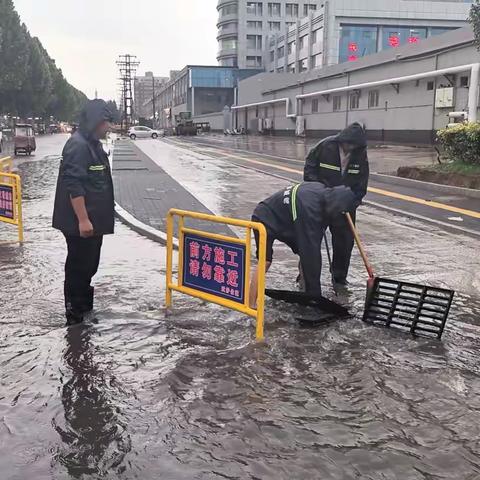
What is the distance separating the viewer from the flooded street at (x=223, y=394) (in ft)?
9.55

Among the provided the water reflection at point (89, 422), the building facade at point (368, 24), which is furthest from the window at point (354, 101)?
the water reflection at point (89, 422)

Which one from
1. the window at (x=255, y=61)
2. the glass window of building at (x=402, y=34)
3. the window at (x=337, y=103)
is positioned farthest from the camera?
the window at (x=255, y=61)

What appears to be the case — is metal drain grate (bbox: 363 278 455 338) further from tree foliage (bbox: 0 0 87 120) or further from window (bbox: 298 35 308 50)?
window (bbox: 298 35 308 50)

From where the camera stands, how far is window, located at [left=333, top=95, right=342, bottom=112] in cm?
4153

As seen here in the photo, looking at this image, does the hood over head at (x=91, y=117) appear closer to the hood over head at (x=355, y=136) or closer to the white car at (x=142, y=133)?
the hood over head at (x=355, y=136)

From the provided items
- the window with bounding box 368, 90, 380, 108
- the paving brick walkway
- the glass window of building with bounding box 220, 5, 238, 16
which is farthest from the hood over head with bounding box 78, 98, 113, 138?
the glass window of building with bounding box 220, 5, 238, 16

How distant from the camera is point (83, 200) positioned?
453 cm

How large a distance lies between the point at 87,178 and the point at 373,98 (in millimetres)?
34229

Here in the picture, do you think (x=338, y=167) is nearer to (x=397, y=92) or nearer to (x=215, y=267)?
(x=215, y=267)

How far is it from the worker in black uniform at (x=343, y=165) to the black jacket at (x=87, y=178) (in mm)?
2225

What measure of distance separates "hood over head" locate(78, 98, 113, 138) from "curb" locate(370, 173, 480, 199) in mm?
10656

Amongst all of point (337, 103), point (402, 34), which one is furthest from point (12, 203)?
point (402, 34)

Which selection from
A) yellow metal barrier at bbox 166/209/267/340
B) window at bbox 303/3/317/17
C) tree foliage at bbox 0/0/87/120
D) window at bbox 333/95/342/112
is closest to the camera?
yellow metal barrier at bbox 166/209/267/340

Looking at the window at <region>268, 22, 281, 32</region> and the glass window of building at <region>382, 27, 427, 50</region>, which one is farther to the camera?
the window at <region>268, 22, 281, 32</region>
